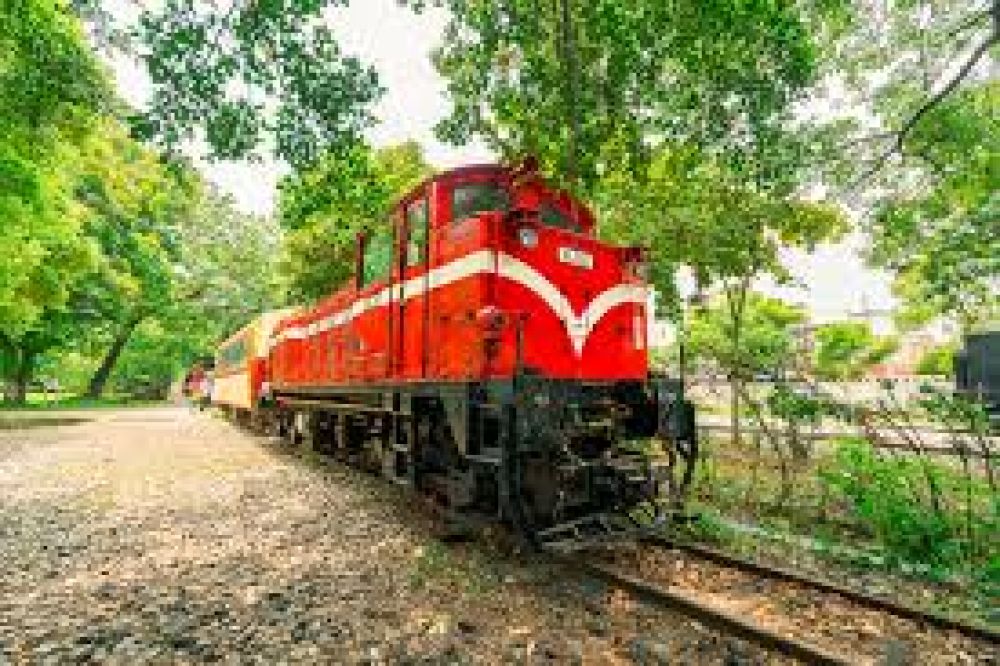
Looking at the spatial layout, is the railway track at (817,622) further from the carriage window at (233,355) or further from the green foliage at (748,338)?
the carriage window at (233,355)

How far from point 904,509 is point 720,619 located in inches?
114

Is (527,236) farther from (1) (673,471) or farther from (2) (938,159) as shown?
(2) (938,159)

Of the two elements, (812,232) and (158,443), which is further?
(158,443)

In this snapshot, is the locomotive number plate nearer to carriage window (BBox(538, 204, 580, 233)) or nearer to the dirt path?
carriage window (BBox(538, 204, 580, 233))

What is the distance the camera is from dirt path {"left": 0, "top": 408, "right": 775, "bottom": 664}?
4258 millimetres

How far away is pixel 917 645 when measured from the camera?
14.4ft

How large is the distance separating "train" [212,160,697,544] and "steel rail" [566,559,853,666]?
56 centimetres

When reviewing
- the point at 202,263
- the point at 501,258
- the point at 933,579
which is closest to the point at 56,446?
the point at 501,258

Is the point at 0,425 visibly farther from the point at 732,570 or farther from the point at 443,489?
the point at 732,570

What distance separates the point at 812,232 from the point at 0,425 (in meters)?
23.5

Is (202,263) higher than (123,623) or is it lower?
higher

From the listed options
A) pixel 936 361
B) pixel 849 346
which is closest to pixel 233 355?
pixel 849 346

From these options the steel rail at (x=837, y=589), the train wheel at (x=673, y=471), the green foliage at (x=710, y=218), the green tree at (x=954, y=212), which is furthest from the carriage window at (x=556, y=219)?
the green tree at (x=954, y=212)

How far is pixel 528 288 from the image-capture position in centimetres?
644
